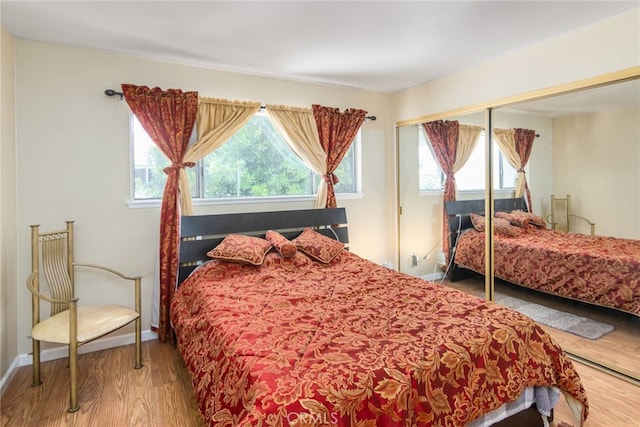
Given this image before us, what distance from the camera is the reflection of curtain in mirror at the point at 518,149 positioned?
3117 millimetres

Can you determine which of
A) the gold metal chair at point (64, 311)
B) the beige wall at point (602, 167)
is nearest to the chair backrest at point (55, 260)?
the gold metal chair at point (64, 311)

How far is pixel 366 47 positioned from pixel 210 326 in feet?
8.02

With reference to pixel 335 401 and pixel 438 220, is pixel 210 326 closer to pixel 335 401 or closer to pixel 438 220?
pixel 335 401

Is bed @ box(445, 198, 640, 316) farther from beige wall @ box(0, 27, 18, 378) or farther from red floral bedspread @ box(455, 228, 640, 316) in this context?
beige wall @ box(0, 27, 18, 378)

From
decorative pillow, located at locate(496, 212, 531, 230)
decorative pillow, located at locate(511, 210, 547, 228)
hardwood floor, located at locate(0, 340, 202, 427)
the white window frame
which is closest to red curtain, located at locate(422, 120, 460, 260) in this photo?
decorative pillow, located at locate(496, 212, 531, 230)

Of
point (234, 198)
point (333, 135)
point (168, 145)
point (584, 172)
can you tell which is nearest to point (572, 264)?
point (584, 172)

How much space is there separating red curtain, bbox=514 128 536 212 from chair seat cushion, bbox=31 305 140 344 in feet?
11.1

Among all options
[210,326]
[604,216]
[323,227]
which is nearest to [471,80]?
[604,216]

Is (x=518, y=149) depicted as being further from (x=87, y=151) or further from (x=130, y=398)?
(x=87, y=151)

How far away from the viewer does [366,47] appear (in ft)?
9.64

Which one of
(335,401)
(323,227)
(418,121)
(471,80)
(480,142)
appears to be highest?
(471,80)

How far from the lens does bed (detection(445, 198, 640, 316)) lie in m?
2.57

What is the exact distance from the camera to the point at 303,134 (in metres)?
3.72

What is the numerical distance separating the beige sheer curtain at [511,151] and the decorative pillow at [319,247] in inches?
67.3
